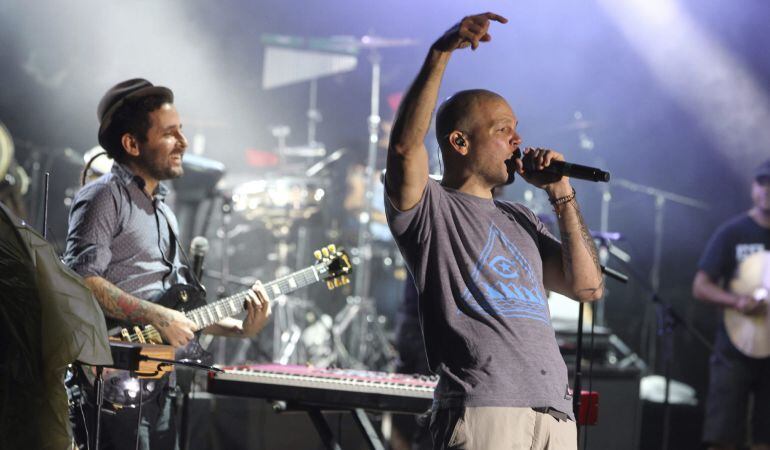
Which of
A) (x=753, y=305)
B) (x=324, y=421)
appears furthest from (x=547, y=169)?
(x=753, y=305)

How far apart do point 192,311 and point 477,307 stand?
1.76 m

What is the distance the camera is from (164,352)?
2.90 m

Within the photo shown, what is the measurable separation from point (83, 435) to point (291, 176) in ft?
17.4

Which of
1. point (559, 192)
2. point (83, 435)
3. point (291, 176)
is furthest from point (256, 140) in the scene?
point (559, 192)

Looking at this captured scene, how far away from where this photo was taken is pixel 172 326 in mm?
3723

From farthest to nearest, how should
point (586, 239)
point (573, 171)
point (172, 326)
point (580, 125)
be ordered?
1. point (580, 125)
2. point (172, 326)
3. point (586, 239)
4. point (573, 171)

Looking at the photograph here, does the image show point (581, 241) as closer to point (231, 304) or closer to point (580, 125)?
point (231, 304)

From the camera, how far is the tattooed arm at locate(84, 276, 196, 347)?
11.9 feet

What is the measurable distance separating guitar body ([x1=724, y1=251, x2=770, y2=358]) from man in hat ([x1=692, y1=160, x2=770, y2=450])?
0.03 feet

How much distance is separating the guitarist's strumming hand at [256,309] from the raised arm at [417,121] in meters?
1.63

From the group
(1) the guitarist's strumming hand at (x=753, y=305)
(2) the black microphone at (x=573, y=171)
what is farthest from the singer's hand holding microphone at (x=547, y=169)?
(1) the guitarist's strumming hand at (x=753, y=305)

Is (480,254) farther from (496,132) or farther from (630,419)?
(630,419)

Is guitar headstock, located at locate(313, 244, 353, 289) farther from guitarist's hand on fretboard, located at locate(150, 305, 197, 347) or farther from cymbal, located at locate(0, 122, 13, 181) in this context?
cymbal, located at locate(0, 122, 13, 181)

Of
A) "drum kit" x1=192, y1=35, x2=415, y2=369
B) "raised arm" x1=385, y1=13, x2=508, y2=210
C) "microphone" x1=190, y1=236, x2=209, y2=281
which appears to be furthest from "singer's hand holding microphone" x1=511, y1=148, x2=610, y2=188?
"drum kit" x1=192, y1=35, x2=415, y2=369
